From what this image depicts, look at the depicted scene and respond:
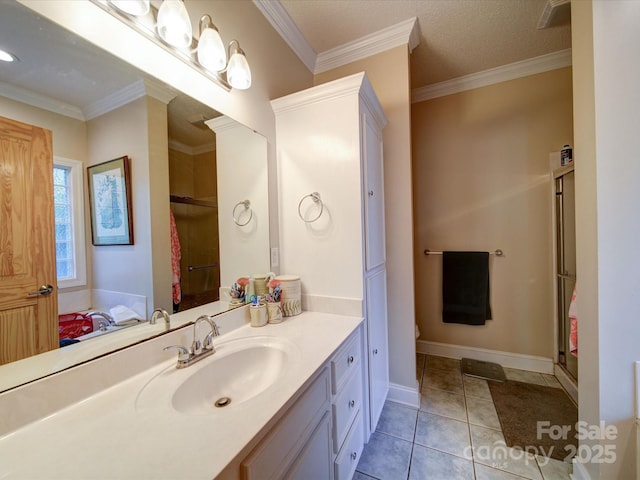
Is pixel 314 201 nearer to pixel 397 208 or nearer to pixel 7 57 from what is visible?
pixel 397 208

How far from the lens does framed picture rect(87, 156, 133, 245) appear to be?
0.75m

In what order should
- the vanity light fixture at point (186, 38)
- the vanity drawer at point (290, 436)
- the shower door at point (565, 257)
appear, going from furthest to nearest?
the shower door at point (565, 257) < the vanity light fixture at point (186, 38) < the vanity drawer at point (290, 436)

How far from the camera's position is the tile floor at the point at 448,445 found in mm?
1257

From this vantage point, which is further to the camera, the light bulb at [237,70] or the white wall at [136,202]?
the light bulb at [237,70]

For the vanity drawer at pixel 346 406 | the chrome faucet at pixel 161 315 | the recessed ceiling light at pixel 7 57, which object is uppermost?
the recessed ceiling light at pixel 7 57

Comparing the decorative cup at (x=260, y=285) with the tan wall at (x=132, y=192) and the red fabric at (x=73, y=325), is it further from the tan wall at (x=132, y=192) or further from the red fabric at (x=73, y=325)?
the red fabric at (x=73, y=325)

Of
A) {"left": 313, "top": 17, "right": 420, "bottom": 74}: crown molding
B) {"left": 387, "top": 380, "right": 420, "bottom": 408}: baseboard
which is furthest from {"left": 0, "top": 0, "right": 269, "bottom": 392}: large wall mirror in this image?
{"left": 387, "top": 380, "right": 420, "bottom": 408}: baseboard

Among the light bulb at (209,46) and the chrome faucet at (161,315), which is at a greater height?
the light bulb at (209,46)

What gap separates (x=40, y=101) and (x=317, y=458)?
4.41 ft

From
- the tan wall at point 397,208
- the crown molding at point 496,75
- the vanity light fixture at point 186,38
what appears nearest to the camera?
the vanity light fixture at point 186,38

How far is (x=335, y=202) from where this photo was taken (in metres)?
1.37

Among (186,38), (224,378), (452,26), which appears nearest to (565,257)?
(452,26)

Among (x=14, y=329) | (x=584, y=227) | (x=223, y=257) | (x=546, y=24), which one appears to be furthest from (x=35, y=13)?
(x=546, y=24)

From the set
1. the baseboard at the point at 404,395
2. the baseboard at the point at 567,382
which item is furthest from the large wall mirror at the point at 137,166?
the baseboard at the point at 567,382
